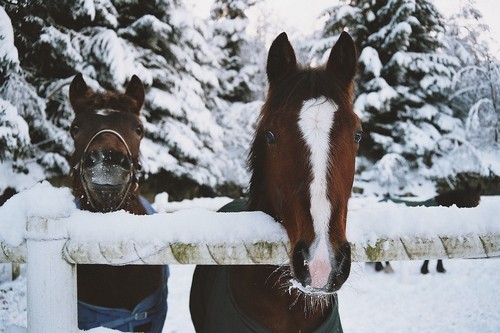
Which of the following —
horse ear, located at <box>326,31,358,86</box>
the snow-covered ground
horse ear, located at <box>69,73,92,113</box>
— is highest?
horse ear, located at <box>69,73,92,113</box>

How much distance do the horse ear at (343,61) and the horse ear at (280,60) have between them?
0.18m

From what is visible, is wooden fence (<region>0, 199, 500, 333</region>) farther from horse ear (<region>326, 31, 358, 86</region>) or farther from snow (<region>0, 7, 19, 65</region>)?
snow (<region>0, 7, 19, 65</region>)

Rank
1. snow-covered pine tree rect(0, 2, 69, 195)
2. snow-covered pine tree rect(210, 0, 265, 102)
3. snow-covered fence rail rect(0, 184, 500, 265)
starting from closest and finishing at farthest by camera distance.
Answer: snow-covered fence rail rect(0, 184, 500, 265) → snow-covered pine tree rect(0, 2, 69, 195) → snow-covered pine tree rect(210, 0, 265, 102)

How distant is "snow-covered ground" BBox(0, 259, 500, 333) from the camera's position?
4.20 meters

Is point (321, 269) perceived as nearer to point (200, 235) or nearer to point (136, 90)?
point (200, 235)

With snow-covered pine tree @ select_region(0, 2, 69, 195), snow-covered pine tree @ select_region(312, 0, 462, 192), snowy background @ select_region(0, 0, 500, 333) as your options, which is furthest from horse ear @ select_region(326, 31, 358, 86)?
snow-covered pine tree @ select_region(312, 0, 462, 192)

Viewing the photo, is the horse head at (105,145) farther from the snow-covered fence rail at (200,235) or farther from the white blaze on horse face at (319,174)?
the white blaze on horse face at (319,174)

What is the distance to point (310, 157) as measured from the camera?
4.37 ft

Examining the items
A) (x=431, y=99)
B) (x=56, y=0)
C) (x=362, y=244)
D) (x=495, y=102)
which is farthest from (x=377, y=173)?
(x=362, y=244)

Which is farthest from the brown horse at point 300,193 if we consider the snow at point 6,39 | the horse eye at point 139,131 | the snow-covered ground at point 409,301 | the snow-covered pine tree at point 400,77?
the snow-covered pine tree at point 400,77

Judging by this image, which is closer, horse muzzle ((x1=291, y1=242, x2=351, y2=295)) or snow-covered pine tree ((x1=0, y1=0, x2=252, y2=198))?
horse muzzle ((x1=291, y1=242, x2=351, y2=295))

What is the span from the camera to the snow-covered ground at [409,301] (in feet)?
13.8

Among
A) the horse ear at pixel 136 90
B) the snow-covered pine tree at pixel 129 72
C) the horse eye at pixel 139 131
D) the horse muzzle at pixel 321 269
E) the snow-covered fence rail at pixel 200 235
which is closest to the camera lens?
the horse muzzle at pixel 321 269

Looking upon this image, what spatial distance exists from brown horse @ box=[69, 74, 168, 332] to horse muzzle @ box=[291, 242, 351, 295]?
142 centimetres
